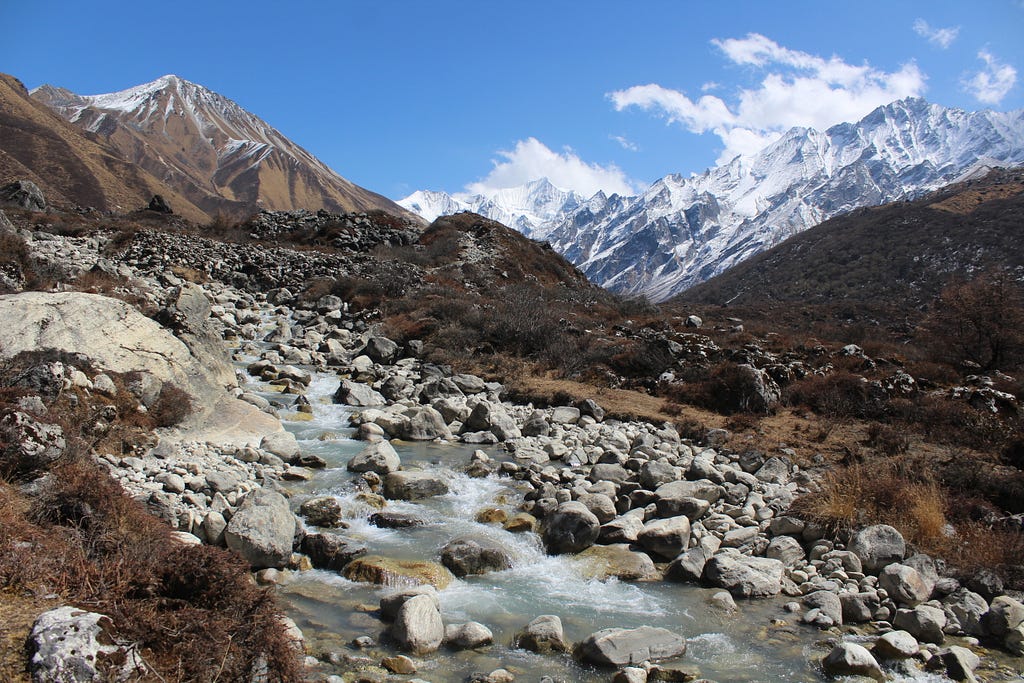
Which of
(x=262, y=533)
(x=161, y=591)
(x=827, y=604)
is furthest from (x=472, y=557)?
(x=827, y=604)

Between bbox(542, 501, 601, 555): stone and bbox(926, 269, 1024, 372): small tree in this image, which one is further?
bbox(926, 269, 1024, 372): small tree

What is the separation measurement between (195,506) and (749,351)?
17.7m

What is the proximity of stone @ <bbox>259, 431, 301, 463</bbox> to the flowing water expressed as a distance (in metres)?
1.14

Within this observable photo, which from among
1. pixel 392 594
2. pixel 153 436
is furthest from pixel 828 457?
pixel 153 436

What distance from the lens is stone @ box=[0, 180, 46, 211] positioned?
36.3 m

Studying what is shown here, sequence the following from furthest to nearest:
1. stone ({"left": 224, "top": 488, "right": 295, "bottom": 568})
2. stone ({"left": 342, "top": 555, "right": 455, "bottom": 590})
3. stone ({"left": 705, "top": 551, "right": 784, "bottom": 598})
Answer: stone ({"left": 705, "top": 551, "right": 784, "bottom": 598}), stone ({"left": 342, "top": 555, "right": 455, "bottom": 590}), stone ({"left": 224, "top": 488, "right": 295, "bottom": 568})

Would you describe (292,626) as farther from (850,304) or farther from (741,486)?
(850,304)

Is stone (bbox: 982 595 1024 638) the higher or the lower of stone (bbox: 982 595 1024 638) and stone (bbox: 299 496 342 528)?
the higher

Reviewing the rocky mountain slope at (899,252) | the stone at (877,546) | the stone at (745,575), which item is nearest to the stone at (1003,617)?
the stone at (877,546)

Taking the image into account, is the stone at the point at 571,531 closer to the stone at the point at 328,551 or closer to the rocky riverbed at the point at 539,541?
the rocky riverbed at the point at 539,541

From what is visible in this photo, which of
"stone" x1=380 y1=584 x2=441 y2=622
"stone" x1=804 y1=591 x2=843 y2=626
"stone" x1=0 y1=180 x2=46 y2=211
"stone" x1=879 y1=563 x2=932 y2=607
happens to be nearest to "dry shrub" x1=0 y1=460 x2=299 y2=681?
"stone" x1=380 y1=584 x2=441 y2=622

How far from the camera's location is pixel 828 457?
1215 centimetres

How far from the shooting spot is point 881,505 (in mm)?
9164

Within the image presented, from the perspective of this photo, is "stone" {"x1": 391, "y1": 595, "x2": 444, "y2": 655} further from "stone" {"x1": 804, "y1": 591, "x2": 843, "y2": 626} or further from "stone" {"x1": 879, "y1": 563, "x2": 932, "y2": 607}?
"stone" {"x1": 879, "y1": 563, "x2": 932, "y2": 607}
